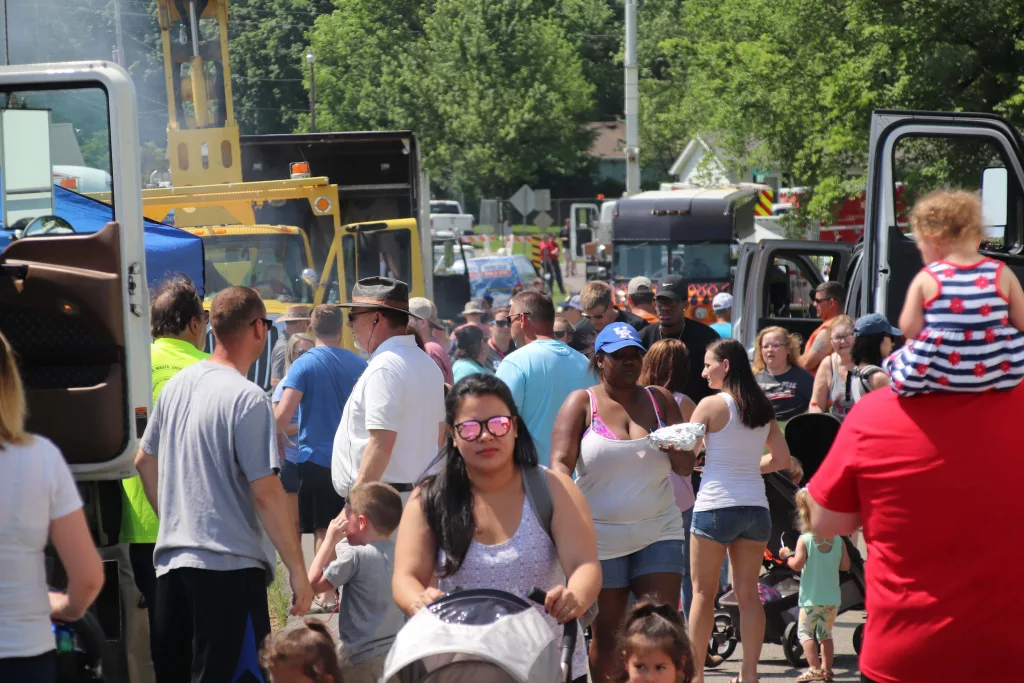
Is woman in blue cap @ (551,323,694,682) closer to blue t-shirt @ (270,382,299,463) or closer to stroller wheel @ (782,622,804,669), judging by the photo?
stroller wheel @ (782,622,804,669)

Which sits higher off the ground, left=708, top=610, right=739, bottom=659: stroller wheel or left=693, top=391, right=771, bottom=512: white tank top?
left=693, top=391, right=771, bottom=512: white tank top

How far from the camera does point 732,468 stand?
6816 mm

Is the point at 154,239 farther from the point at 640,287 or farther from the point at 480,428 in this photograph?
the point at 480,428

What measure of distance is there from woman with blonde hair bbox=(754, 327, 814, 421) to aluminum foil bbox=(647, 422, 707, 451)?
10.6 ft

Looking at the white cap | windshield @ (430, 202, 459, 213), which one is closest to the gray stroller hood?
the white cap

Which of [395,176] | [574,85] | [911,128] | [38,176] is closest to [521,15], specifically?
[574,85]

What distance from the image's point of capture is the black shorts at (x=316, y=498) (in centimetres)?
814

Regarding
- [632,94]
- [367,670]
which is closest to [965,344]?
[367,670]

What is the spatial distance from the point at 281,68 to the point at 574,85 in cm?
1789

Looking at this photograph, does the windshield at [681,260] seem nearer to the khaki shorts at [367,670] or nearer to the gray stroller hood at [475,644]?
the khaki shorts at [367,670]

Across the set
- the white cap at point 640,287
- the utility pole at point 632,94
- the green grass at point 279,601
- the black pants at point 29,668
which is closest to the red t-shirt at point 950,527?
the black pants at point 29,668

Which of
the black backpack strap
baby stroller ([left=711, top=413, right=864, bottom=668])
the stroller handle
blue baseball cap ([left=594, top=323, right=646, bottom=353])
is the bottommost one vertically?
baby stroller ([left=711, top=413, right=864, bottom=668])

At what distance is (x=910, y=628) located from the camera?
3.73 m

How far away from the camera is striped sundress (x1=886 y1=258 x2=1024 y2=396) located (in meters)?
3.64
